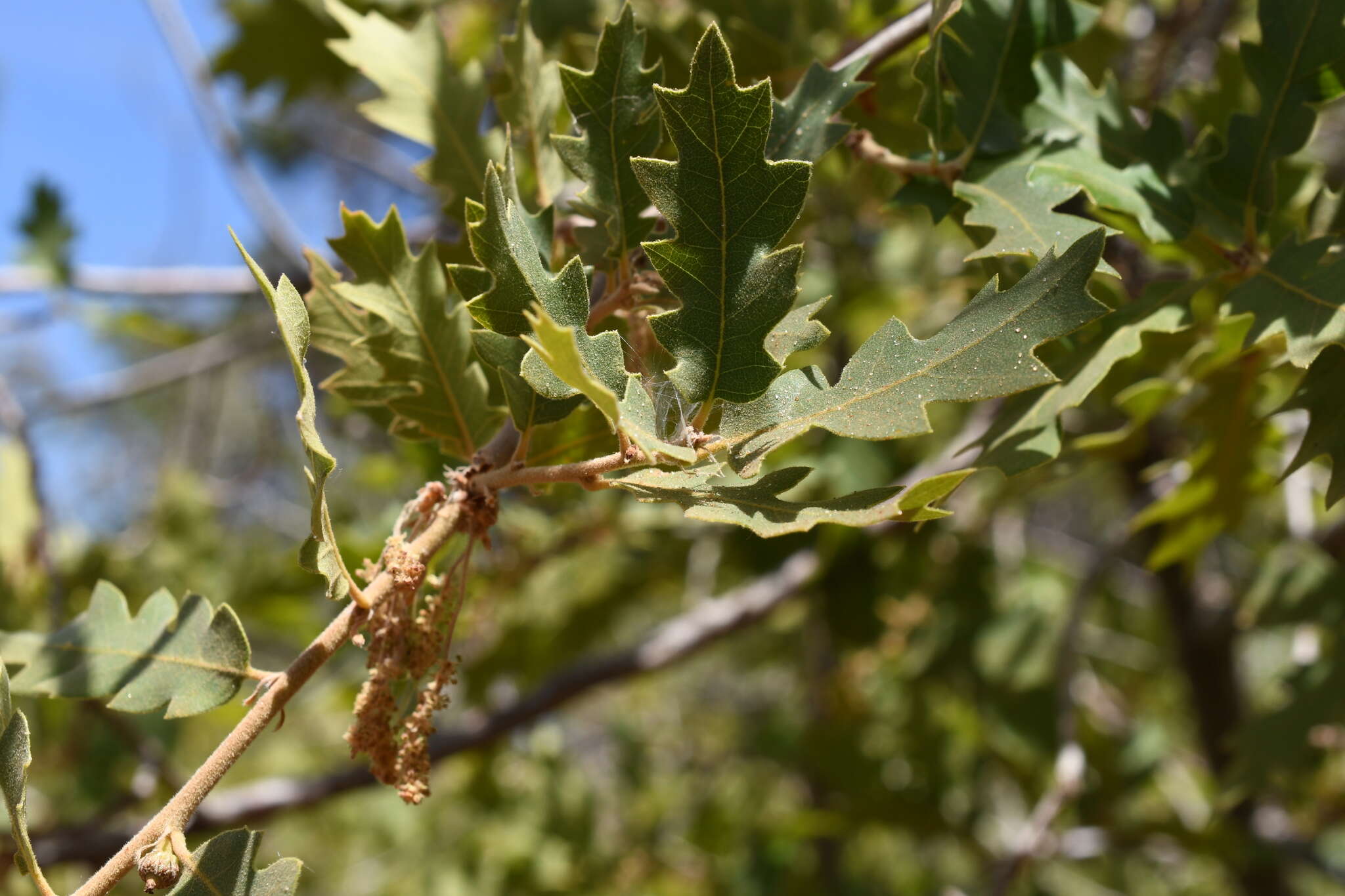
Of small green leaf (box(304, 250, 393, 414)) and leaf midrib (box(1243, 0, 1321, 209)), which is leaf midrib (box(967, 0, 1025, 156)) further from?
small green leaf (box(304, 250, 393, 414))

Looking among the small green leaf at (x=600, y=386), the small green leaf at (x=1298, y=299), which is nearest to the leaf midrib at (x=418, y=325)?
the small green leaf at (x=600, y=386)

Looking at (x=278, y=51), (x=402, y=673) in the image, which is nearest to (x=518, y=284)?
(x=402, y=673)

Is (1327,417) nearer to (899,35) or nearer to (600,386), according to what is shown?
(899,35)

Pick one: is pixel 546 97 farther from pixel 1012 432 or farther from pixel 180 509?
pixel 180 509

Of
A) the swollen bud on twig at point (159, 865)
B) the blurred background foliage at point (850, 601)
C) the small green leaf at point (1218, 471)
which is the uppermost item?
the swollen bud on twig at point (159, 865)

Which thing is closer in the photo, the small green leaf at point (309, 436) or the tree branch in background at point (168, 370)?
the small green leaf at point (309, 436)

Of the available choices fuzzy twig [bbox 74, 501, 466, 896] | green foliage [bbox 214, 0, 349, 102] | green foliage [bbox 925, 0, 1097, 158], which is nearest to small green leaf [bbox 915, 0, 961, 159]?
green foliage [bbox 925, 0, 1097, 158]

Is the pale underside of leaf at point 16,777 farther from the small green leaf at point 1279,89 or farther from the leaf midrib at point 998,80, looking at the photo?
the small green leaf at point 1279,89
